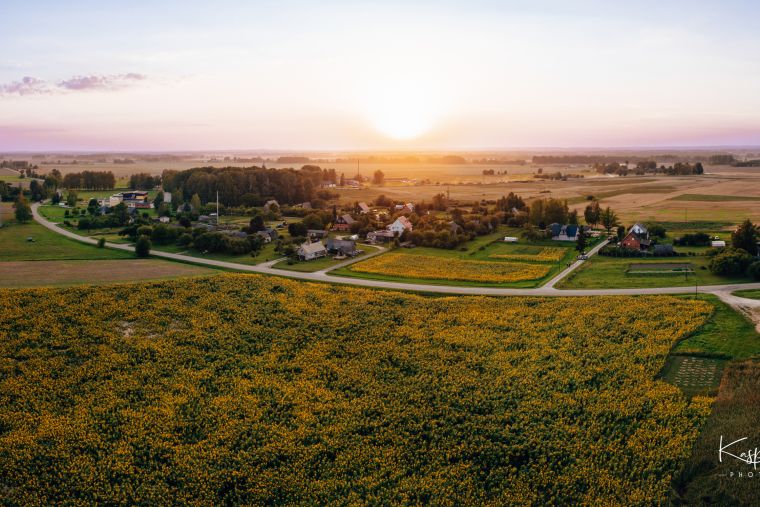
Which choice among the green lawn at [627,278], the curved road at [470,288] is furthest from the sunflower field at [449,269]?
the green lawn at [627,278]

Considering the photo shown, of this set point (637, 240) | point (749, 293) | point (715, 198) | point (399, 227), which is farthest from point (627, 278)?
point (715, 198)

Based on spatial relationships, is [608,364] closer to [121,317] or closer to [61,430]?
[61,430]

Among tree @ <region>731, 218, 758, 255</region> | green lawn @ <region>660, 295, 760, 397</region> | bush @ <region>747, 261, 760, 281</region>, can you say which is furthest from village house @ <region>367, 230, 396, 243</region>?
green lawn @ <region>660, 295, 760, 397</region>

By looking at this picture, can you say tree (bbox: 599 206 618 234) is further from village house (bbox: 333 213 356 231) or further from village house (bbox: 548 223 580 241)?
village house (bbox: 333 213 356 231)

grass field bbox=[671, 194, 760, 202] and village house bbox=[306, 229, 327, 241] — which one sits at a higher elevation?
grass field bbox=[671, 194, 760, 202]

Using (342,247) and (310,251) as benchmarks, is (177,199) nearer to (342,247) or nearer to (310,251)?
(310,251)

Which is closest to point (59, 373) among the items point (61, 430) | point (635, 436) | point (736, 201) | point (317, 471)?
point (61, 430)
